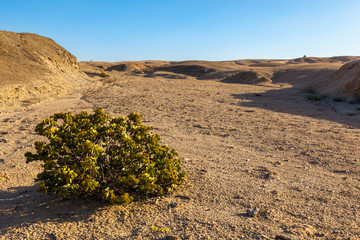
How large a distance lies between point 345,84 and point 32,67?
1793 cm

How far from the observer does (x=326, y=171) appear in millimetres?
4418

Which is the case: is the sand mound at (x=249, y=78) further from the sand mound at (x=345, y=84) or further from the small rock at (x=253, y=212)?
the small rock at (x=253, y=212)

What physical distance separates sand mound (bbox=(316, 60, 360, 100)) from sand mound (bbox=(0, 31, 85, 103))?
1456 centimetres

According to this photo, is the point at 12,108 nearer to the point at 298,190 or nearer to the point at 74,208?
the point at 74,208

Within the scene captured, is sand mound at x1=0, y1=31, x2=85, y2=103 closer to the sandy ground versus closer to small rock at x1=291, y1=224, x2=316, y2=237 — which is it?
the sandy ground

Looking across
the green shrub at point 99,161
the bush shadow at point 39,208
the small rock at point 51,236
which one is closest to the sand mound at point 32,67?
the bush shadow at point 39,208

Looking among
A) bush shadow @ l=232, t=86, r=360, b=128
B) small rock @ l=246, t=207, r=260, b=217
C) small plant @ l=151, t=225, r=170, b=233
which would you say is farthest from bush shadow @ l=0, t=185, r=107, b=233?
bush shadow @ l=232, t=86, r=360, b=128

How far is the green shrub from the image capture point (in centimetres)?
291

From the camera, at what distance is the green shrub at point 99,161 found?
291cm

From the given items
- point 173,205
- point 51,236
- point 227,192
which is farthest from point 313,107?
point 51,236

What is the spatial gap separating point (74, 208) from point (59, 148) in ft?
2.41

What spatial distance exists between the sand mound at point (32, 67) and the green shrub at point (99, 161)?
9.86 meters

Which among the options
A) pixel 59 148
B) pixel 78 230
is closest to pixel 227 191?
pixel 78 230

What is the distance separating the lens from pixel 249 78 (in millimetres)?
24172
